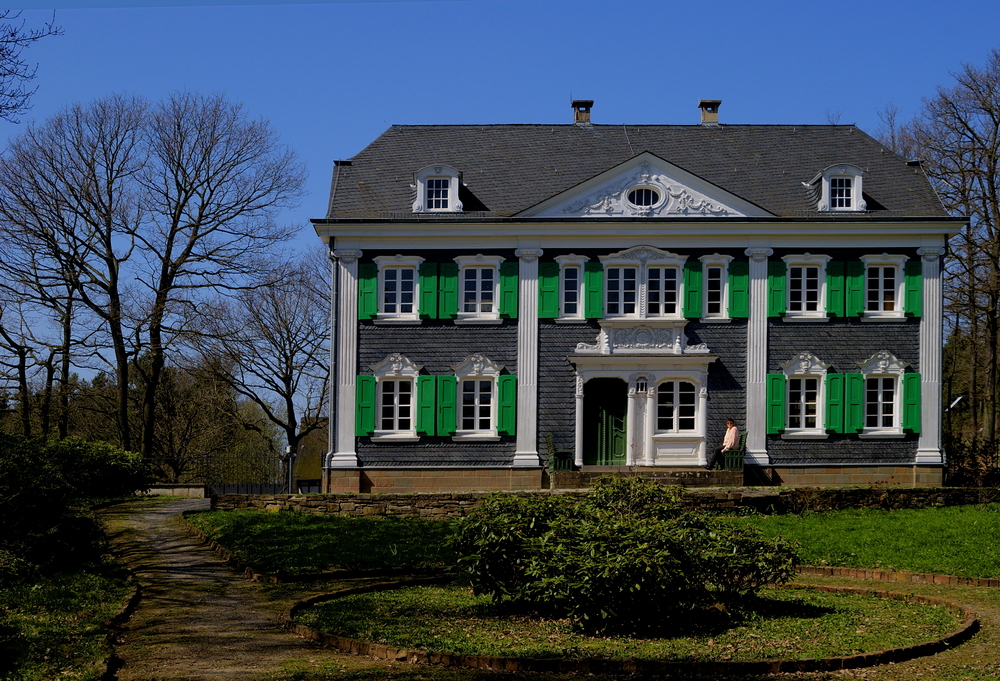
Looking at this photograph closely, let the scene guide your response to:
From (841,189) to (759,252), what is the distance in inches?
112

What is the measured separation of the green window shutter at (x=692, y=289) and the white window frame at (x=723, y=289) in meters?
0.14

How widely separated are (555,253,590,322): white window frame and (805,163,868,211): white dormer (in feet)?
20.9

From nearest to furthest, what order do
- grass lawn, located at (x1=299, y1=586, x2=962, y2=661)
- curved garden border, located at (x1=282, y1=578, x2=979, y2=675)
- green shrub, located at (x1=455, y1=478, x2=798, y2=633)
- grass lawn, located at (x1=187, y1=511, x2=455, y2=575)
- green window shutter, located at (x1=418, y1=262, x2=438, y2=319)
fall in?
curved garden border, located at (x1=282, y1=578, x2=979, y2=675), grass lawn, located at (x1=299, y1=586, x2=962, y2=661), green shrub, located at (x1=455, y1=478, x2=798, y2=633), grass lawn, located at (x1=187, y1=511, x2=455, y2=575), green window shutter, located at (x1=418, y1=262, x2=438, y2=319)

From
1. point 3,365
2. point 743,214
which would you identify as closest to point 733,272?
point 743,214

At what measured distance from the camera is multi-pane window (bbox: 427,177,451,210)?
27.8 metres

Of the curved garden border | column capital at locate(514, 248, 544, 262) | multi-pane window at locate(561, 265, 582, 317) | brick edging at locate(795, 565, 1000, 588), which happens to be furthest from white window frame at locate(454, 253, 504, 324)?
the curved garden border

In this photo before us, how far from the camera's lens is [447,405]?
2717 centimetres

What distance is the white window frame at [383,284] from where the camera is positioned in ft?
89.8

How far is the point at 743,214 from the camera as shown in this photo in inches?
1072

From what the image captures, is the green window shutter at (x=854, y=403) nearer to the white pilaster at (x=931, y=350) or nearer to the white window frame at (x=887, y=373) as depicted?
the white window frame at (x=887, y=373)

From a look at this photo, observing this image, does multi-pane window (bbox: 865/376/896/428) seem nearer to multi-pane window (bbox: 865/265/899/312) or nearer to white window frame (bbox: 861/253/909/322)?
white window frame (bbox: 861/253/909/322)

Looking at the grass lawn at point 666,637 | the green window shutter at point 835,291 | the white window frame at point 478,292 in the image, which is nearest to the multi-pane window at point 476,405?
the white window frame at point 478,292

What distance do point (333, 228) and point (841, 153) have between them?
14384mm

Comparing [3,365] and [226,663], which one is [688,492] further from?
[3,365]
